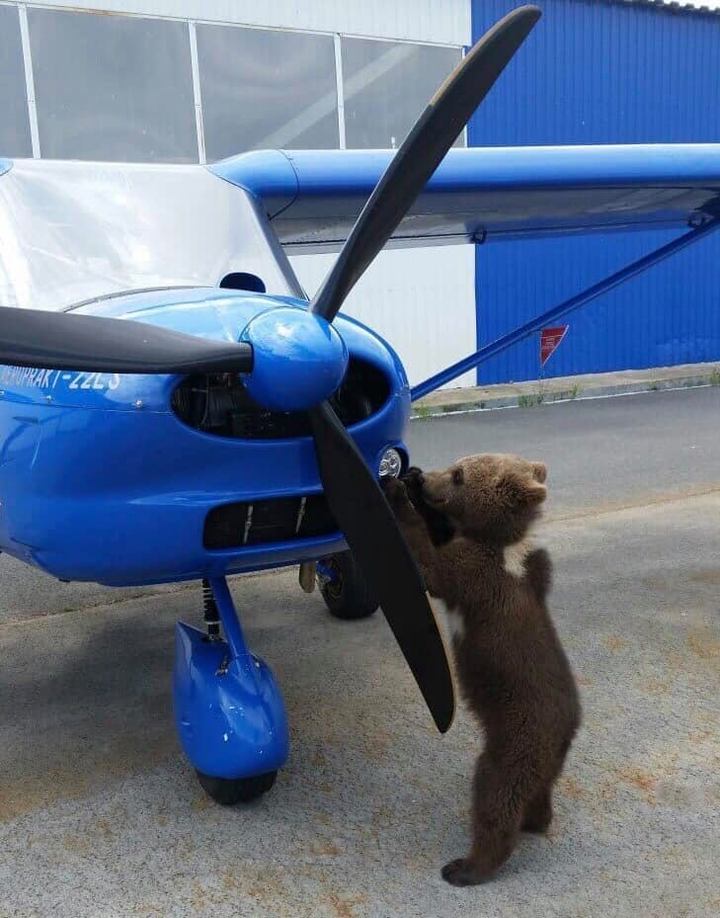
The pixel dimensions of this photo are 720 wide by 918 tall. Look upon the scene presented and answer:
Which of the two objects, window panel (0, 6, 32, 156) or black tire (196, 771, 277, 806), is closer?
black tire (196, 771, 277, 806)

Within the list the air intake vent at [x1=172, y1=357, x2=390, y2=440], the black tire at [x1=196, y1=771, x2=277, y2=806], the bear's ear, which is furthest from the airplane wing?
the black tire at [x1=196, y1=771, x2=277, y2=806]

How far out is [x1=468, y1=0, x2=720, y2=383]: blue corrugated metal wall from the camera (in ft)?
49.4

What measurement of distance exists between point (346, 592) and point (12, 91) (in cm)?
911

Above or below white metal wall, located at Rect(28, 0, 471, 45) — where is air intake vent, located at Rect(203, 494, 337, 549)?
below

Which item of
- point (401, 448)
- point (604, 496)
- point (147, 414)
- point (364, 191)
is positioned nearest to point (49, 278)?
point (147, 414)

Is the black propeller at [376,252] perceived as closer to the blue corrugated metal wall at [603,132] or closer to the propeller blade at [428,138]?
the propeller blade at [428,138]

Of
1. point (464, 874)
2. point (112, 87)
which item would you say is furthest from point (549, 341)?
point (112, 87)

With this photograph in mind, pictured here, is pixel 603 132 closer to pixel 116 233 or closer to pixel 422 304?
pixel 422 304

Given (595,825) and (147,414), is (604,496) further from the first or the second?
(147,414)

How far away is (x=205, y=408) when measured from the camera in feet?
9.05

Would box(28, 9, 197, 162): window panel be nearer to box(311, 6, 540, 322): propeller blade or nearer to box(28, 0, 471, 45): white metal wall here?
box(28, 0, 471, 45): white metal wall

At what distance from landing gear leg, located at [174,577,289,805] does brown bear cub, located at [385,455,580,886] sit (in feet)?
2.33

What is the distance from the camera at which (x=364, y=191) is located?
4613 mm

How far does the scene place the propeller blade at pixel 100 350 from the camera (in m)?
2.38
